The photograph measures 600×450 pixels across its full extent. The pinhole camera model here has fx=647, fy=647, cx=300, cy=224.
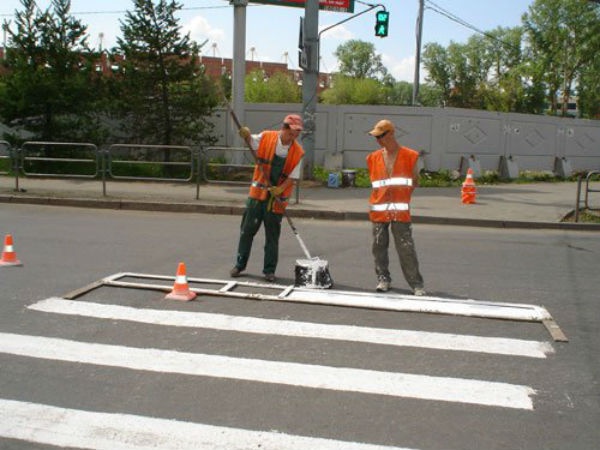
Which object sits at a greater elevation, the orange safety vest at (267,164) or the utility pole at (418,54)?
the utility pole at (418,54)

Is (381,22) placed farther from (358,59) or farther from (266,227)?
(358,59)

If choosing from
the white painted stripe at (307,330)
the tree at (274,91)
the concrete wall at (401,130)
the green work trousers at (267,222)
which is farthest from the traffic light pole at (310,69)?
the tree at (274,91)

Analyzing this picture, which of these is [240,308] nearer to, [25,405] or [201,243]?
[25,405]

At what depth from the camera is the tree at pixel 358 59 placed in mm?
104750

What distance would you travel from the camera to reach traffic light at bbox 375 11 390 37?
17469mm

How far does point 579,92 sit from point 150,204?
54683 millimetres

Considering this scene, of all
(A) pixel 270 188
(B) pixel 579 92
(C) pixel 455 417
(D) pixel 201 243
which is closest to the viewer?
(C) pixel 455 417

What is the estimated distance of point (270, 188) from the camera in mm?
7297

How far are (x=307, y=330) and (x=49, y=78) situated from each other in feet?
50.5

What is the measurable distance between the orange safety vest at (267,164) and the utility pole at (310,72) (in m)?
10.2

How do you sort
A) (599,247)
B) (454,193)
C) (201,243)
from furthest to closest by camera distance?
(454,193) → (599,247) → (201,243)

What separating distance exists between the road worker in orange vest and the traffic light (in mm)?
11519

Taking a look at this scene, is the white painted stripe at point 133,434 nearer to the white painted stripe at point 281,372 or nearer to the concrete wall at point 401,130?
the white painted stripe at point 281,372

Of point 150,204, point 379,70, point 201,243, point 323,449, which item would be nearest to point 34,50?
point 150,204
